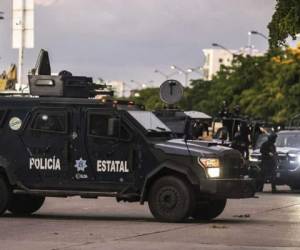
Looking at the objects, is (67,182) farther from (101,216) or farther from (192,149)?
(192,149)

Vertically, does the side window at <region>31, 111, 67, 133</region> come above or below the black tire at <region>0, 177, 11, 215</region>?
above

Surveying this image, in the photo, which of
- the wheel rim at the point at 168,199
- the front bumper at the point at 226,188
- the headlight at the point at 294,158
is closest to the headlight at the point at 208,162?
the front bumper at the point at 226,188

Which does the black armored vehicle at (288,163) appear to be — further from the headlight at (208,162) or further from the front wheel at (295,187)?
the headlight at (208,162)

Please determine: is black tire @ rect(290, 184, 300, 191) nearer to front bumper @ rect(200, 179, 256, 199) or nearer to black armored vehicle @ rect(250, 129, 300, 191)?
black armored vehicle @ rect(250, 129, 300, 191)

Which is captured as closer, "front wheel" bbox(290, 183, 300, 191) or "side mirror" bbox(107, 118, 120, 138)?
"side mirror" bbox(107, 118, 120, 138)

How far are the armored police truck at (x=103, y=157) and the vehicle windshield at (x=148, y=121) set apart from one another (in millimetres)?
23

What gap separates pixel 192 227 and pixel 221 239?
1.63m

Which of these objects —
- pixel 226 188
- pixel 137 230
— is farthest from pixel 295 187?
pixel 137 230

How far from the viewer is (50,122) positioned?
50.2ft

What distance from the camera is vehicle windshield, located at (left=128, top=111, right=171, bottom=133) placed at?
593 inches

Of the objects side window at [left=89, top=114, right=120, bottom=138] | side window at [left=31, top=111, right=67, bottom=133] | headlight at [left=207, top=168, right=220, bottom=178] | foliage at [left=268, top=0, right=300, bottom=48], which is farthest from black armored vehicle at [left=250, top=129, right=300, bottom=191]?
side window at [left=31, top=111, right=67, bottom=133]

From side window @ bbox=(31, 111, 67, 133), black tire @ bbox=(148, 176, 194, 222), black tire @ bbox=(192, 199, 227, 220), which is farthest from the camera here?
black tire @ bbox=(192, 199, 227, 220)

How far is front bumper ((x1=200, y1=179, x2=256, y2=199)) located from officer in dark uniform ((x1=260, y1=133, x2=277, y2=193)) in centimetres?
926

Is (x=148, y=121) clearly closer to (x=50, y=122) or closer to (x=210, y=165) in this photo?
(x=210, y=165)
